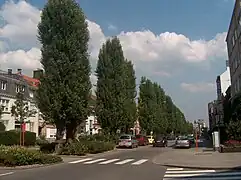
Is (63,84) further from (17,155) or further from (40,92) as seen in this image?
(17,155)

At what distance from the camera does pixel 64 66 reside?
97.0ft

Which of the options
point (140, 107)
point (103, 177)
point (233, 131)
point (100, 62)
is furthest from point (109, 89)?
point (103, 177)

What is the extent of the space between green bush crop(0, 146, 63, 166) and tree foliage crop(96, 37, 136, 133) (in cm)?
2825

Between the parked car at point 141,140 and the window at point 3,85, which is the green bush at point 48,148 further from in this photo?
the window at point 3,85

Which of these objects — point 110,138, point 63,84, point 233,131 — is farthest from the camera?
point 110,138

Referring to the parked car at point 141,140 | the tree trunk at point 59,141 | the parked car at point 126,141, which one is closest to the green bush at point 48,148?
the tree trunk at point 59,141

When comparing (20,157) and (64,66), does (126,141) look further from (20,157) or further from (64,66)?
(20,157)

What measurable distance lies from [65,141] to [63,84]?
4.80 metres

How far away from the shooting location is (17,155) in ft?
64.4

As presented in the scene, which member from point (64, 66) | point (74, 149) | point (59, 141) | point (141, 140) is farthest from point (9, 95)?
point (74, 149)

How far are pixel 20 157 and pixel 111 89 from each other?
99.2 feet

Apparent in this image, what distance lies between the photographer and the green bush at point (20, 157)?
19453 mm

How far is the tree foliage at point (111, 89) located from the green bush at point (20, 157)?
2825 centimetres

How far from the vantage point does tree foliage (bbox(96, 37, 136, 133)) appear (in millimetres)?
49188
